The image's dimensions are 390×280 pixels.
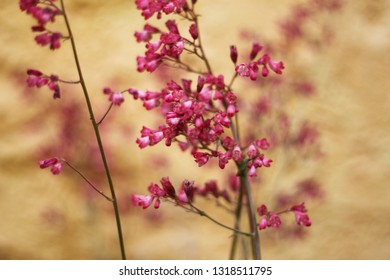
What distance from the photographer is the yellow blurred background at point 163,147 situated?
1238 millimetres

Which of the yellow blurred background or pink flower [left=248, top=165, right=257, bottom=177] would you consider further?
the yellow blurred background

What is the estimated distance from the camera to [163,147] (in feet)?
4.31

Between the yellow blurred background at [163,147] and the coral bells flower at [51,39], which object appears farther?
the yellow blurred background at [163,147]

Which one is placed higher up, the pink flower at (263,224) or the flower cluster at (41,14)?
the flower cluster at (41,14)

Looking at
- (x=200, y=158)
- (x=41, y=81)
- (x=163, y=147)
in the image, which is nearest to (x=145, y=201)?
(x=200, y=158)

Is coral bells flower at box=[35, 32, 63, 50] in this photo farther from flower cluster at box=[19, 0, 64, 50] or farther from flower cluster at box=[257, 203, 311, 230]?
flower cluster at box=[257, 203, 311, 230]

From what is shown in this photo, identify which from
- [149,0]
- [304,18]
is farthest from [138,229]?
[149,0]

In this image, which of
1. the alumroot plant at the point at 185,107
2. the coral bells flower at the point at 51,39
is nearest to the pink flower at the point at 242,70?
the alumroot plant at the point at 185,107

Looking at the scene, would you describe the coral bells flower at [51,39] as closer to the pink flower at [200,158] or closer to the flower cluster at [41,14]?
the flower cluster at [41,14]

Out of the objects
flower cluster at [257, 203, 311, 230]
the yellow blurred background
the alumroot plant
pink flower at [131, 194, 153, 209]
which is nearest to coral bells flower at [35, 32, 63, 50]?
the alumroot plant

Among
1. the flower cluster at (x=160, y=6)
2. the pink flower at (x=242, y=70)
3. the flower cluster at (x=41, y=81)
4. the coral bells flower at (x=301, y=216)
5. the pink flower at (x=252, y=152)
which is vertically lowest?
the coral bells flower at (x=301, y=216)

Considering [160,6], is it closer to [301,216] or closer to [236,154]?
[236,154]

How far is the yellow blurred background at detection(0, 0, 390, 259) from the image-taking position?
4.06ft
